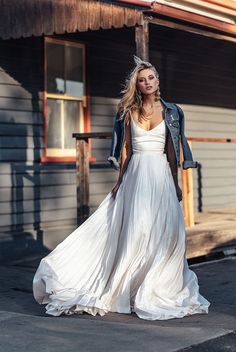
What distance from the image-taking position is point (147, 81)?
649 cm

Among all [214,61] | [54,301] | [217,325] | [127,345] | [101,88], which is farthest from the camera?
[214,61]

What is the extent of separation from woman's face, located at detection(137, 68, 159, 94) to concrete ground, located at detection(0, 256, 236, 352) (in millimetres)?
1924

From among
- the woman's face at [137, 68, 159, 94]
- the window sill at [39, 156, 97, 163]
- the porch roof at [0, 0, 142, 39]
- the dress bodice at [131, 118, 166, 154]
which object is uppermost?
the porch roof at [0, 0, 142, 39]

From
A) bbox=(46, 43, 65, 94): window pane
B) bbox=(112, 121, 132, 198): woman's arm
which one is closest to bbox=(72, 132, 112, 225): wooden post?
bbox=(46, 43, 65, 94): window pane

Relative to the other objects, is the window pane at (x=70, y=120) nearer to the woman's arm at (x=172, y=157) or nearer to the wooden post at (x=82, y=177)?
the wooden post at (x=82, y=177)

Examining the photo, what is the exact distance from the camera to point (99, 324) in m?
5.86

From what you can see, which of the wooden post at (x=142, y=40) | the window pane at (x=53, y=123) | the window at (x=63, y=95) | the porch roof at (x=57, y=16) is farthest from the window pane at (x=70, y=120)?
the wooden post at (x=142, y=40)

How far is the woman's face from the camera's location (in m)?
6.49

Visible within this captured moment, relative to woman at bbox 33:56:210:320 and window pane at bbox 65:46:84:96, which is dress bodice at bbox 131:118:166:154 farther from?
window pane at bbox 65:46:84:96

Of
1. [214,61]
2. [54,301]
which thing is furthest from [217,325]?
[214,61]

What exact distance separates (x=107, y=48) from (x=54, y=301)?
19.2 ft

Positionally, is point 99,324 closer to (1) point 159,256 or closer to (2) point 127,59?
(1) point 159,256

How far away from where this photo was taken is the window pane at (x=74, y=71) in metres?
10.7

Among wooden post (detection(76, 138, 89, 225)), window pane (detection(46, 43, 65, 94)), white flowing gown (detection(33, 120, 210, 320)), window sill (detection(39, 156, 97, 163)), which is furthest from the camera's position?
window pane (detection(46, 43, 65, 94))
